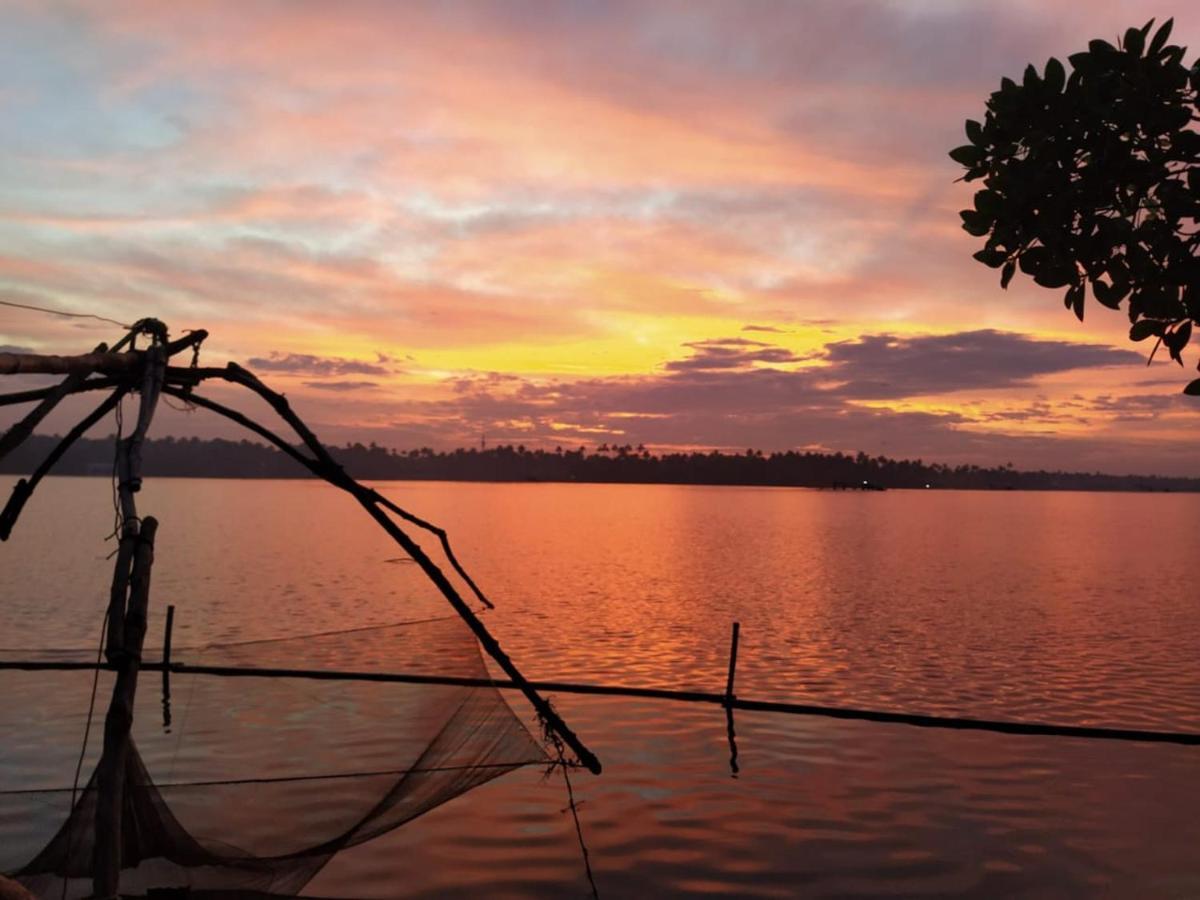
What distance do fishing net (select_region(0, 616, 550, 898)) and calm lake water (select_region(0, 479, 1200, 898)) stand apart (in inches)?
10.9

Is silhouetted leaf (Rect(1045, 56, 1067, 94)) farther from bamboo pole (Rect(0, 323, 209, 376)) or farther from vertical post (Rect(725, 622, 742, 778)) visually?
vertical post (Rect(725, 622, 742, 778))

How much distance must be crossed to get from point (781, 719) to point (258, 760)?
7.51 m

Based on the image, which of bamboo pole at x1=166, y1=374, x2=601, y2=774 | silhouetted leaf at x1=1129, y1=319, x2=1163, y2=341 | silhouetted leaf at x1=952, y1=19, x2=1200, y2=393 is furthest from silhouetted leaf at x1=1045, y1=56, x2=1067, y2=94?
bamboo pole at x1=166, y1=374, x2=601, y2=774

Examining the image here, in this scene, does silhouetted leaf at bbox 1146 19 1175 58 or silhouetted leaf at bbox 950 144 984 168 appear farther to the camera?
silhouetted leaf at bbox 950 144 984 168

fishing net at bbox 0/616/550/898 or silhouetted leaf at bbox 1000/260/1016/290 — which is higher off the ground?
silhouetted leaf at bbox 1000/260/1016/290

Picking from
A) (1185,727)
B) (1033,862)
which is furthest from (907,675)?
(1033,862)

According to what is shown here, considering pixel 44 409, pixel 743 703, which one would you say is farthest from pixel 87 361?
pixel 743 703

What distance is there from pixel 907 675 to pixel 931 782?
356 inches

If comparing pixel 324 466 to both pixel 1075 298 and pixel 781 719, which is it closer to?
pixel 1075 298

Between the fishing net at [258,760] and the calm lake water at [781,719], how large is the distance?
0.28 m

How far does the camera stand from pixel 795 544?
69.1 meters

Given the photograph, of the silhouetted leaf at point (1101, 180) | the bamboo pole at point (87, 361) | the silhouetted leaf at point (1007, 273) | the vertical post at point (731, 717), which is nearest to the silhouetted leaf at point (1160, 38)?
the silhouetted leaf at point (1101, 180)

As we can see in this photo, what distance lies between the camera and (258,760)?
1100 cm

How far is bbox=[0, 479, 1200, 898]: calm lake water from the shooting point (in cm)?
930
